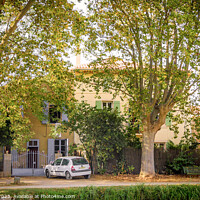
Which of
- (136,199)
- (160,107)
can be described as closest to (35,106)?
(160,107)

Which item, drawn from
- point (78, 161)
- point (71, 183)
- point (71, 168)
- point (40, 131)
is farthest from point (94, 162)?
point (40, 131)

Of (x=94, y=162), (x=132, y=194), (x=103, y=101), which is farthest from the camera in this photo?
(x=103, y=101)

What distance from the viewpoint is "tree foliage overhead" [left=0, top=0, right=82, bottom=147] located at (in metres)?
14.8

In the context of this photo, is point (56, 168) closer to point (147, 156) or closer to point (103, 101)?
point (147, 156)

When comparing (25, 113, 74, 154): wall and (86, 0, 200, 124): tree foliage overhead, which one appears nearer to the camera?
(86, 0, 200, 124): tree foliage overhead

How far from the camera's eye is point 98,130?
72.0 ft

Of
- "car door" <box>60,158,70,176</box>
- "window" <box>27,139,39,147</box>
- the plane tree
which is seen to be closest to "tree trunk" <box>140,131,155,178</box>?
the plane tree

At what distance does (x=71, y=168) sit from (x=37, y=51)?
7.82 meters

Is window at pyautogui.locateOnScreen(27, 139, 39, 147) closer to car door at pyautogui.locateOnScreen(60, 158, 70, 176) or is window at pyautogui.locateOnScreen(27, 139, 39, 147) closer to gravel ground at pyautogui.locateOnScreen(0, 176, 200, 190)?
car door at pyautogui.locateOnScreen(60, 158, 70, 176)

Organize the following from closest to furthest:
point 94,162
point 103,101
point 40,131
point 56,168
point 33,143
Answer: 1. point 56,168
2. point 94,162
3. point 33,143
4. point 40,131
5. point 103,101

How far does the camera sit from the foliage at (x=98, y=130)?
862 inches

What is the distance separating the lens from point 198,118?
20656mm

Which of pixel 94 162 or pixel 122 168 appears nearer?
pixel 122 168

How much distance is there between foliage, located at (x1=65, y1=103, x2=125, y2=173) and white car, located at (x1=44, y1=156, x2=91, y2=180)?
183cm
